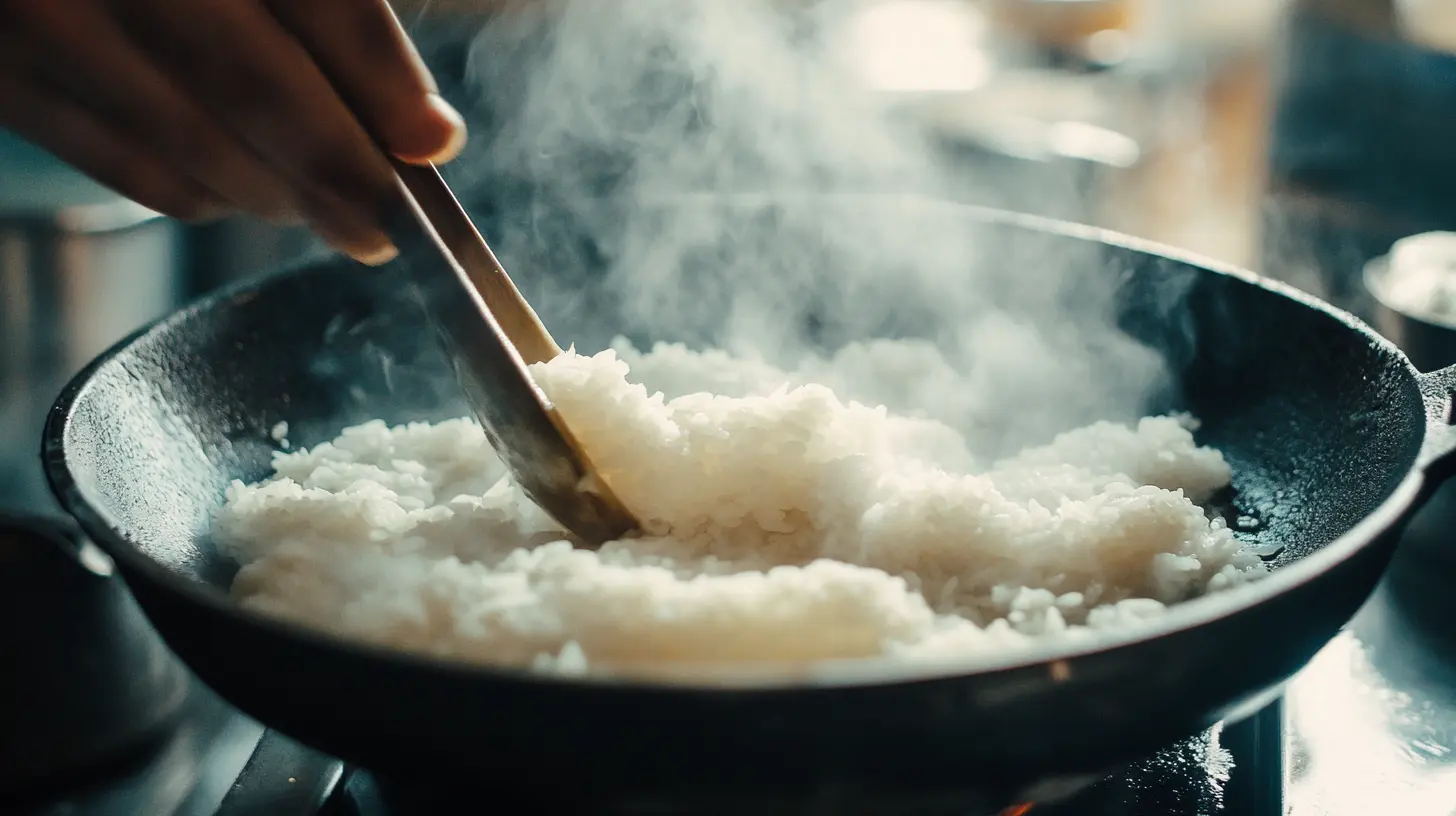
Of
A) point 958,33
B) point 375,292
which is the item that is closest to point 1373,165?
point 375,292

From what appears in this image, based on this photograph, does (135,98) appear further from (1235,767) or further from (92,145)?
(1235,767)

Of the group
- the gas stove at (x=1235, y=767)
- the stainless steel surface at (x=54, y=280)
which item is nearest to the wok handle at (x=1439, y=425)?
the gas stove at (x=1235, y=767)

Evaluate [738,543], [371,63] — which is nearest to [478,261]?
[371,63]

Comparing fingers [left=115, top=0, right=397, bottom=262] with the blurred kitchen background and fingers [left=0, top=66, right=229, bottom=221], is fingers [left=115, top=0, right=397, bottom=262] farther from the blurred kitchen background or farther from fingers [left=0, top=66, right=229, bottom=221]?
the blurred kitchen background

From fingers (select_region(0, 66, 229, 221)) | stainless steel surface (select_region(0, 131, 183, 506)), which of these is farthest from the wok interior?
stainless steel surface (select_region(0, 131, 183, 506))

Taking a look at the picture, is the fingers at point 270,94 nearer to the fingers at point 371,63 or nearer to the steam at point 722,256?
the fingers at point 371,63

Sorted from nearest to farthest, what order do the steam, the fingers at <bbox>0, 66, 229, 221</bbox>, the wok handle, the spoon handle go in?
the wok handle < the fingers at <bbox>0, 66, 229, 221</bbox> < the spoon handle < the steam
